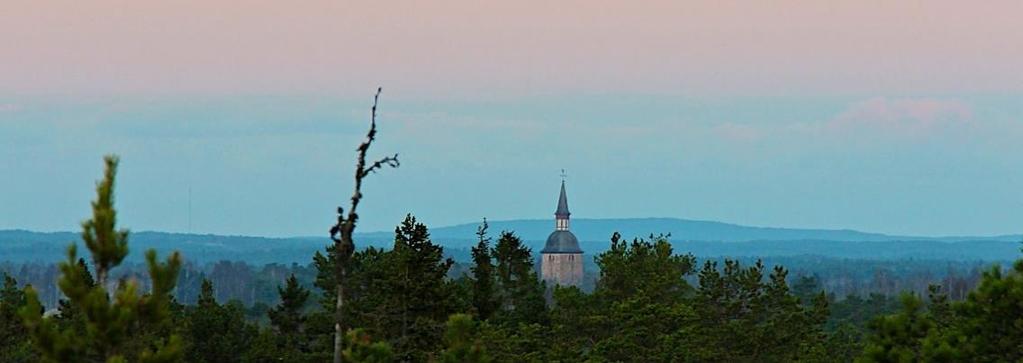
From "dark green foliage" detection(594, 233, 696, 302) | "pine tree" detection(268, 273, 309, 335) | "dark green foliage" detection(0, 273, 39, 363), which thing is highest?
"dark green foliage" detection(594, 233, 696, 302)

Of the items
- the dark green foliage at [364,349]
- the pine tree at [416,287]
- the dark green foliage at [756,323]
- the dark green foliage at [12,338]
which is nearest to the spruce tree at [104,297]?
the dark green foliage at [364,349]

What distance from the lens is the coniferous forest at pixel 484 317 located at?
806 inches

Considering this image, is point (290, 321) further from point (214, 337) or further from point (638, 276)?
point (638, 276)

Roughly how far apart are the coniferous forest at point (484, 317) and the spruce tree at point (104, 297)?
0.02 m

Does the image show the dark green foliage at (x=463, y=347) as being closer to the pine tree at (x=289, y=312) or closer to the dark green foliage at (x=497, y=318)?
the dark green foliage at (x=497, y=318)

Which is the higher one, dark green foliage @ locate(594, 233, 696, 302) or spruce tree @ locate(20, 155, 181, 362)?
dark green foliage @ locate(594, 233, 696, 302)

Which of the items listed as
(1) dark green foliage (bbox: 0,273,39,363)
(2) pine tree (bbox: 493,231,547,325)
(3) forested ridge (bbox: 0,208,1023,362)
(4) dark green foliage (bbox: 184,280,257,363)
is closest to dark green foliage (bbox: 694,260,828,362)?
(3) forested ridge (bbox: 0,208,1023,362)

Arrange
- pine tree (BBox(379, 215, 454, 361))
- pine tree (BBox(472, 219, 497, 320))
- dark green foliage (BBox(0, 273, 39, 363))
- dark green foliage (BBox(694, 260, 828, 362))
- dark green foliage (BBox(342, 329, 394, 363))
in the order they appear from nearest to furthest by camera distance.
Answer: dark green foliage (BBox(342, 329, 394, 363))
pine tree (BBox(379, 215, 454, 361))
dark green foliage (BBox(0, 273, 39, 363))
dark green foliage (BBox(694, 260, 828, 362))
pine tree (BBox(472, 219, 497, 320))

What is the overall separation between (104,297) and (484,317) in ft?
117

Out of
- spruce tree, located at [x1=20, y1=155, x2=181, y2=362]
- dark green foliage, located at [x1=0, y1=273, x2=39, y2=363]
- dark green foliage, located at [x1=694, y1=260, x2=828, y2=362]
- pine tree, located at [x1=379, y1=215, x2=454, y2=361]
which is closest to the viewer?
spruce tree, located at [x1=20, y1=155, x2=181, y2=362]

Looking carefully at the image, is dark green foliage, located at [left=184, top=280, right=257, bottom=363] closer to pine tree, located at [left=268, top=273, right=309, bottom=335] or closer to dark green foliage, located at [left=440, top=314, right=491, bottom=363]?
pine tree, located at [left=268, top=273, right=309, bottom=335]

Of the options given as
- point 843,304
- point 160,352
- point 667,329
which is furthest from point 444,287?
point 843,304

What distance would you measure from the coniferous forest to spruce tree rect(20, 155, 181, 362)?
19 millimetres

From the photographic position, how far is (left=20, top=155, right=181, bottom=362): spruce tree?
20125 mm
